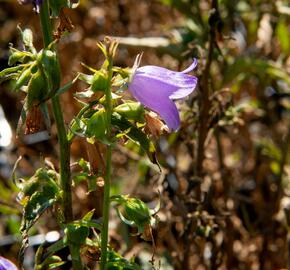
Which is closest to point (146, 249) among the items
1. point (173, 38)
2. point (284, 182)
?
point (284, 182)

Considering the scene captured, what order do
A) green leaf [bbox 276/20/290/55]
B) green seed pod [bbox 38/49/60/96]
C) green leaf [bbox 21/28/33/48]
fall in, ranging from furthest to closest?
green leaf [bbox 276/20/290/55]
green leaf [bbox 21/28/33/48]
green seed pod [bbox 38/49/60/96]

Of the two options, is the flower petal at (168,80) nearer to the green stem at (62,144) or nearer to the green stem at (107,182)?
the green stem at (107,182)

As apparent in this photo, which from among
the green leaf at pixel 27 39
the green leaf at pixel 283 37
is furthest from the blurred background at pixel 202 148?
the green leaf at pixel 27 39

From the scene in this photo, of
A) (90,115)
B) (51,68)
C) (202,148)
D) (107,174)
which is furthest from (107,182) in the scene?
(202,148)

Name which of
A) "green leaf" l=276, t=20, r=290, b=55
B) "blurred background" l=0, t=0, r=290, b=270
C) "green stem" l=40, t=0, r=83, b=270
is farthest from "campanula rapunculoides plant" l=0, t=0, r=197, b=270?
"green leaf" l=276, t=20, r=290, b=55

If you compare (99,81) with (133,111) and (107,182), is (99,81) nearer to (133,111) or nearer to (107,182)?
(133,111)

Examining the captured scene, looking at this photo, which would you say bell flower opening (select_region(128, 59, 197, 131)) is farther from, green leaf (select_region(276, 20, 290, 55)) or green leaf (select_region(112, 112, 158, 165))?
green leaf (select_region(276, 20, 290, 55))
